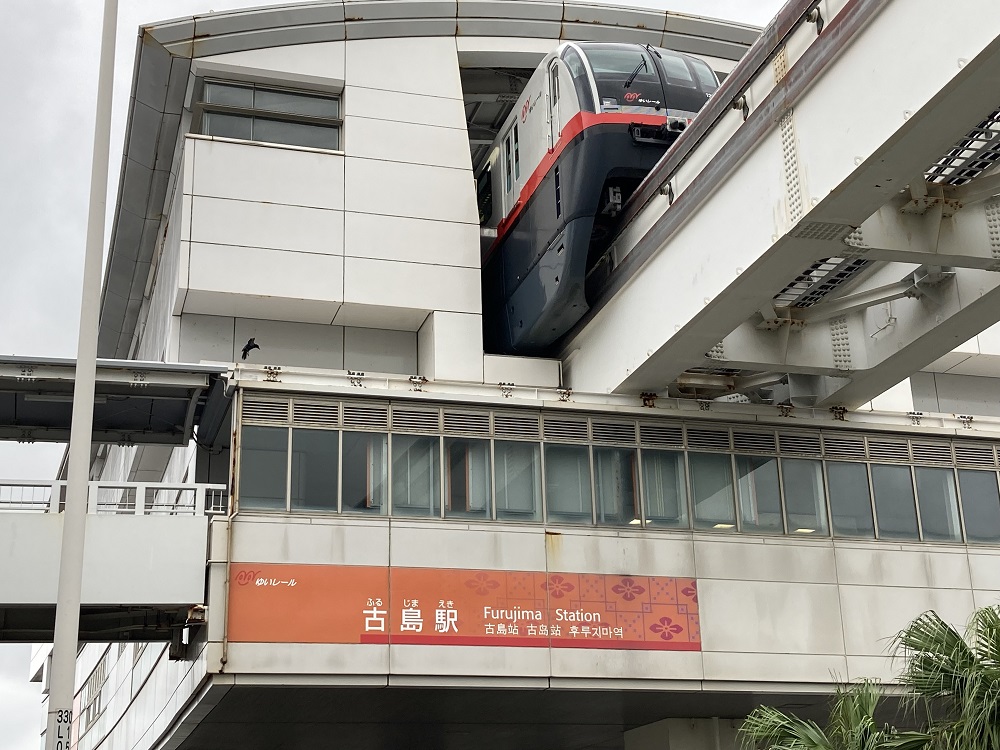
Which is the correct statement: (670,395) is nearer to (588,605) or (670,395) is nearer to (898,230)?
(588,605)

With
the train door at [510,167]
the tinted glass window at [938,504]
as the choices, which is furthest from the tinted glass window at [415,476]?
the tinted glass window at [938,504]

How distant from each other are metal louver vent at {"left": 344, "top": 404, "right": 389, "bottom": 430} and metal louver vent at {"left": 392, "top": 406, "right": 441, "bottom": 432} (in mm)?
179

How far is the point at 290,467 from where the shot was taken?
21.7m

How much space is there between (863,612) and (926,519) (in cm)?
243

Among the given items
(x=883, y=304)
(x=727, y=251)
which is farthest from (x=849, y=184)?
(x=883, y=304)

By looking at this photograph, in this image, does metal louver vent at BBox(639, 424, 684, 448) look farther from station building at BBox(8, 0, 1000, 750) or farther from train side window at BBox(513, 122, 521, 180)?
train side window at BBox(513, 122, 521, 180)

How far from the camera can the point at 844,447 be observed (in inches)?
967

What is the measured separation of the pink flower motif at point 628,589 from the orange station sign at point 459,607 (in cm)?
2

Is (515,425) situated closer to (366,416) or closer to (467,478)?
(467,478)

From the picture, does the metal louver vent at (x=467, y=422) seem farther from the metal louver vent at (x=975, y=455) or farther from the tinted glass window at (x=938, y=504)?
the metal louver vent at (x=975, y=455)

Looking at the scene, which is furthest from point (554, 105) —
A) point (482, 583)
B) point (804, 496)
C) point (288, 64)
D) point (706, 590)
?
point (706, 590)

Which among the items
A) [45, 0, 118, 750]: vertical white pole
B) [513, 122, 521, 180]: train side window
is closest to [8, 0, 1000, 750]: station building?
[513, 122, 521, 180]: train side window

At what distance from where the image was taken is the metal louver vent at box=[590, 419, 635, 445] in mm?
23562

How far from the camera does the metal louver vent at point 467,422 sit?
75.4 feet
